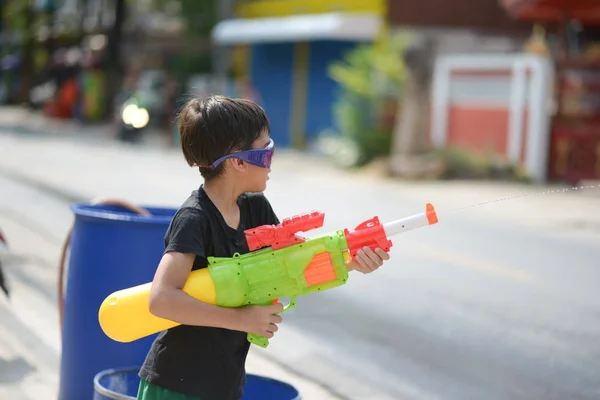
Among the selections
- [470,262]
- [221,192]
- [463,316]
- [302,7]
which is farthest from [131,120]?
[221,192]

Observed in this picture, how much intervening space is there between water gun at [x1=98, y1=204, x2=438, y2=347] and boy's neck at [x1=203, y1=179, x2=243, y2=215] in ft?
0.51

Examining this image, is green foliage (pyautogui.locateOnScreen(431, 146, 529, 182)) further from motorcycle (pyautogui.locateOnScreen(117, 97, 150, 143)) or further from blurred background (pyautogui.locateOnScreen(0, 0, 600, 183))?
motorcycle (pyautogui.locateOnScreen(117, 97, 150, 143))

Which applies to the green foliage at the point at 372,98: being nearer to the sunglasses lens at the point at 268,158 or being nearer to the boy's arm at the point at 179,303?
the sunglasses lens at the point at 268,158

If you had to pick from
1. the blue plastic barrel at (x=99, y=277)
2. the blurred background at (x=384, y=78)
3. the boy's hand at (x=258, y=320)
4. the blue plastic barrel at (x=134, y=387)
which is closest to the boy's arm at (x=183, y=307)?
the boy's hand at (x=258, y=320)

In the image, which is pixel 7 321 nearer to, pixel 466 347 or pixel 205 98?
pixel 466 347

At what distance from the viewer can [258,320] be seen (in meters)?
2.87

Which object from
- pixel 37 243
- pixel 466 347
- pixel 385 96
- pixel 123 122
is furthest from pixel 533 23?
pixel 466 347

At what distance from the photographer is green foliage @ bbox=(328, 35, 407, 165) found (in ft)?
71.8

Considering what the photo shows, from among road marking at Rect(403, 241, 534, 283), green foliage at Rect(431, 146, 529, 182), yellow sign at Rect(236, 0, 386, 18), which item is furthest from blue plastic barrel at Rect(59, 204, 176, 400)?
yellow sign at Rect(236, 0, 386, 18)

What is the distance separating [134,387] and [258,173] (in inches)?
51.1

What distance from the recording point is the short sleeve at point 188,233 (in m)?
2.84

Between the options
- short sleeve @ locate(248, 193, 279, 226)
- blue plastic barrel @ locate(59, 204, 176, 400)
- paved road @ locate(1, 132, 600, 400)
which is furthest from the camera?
paved road @ locate(1, 132, 600, 400)

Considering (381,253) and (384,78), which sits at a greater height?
(381,253)

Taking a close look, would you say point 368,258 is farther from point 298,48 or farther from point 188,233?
point 298,48
